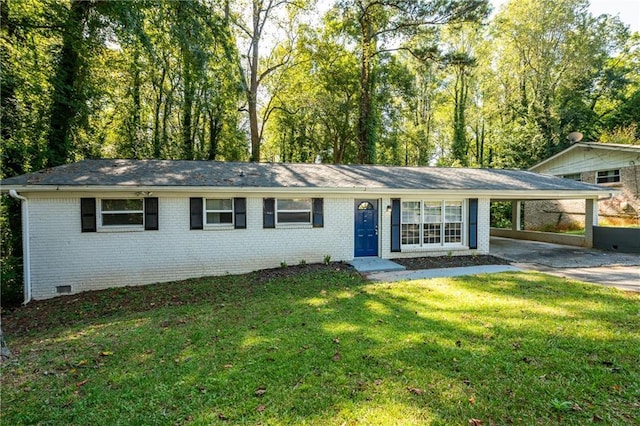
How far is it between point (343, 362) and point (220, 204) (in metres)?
6.98

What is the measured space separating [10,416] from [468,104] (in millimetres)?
34116

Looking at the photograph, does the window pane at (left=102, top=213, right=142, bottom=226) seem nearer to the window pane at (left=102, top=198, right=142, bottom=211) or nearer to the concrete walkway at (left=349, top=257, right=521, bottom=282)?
the window pane at (left=102, top=198, right=142, bottom=211)

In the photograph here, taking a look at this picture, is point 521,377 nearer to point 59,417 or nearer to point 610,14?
point 59,417

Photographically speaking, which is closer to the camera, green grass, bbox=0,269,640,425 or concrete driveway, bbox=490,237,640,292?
green grass, bbox=0,269,640,425

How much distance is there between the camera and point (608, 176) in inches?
685

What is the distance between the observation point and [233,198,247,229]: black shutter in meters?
9.56

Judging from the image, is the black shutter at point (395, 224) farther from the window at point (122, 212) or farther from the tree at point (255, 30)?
the tree at point (255, 30)

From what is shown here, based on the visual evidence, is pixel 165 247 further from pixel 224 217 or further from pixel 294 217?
pixel 294 217

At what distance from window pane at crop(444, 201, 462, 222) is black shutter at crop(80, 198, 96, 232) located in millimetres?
11295

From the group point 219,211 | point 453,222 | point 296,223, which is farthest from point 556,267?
point 219,211

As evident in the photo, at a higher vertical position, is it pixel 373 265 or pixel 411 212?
pixel 411 212

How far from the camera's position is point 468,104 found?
2969cm

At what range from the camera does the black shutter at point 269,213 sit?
9805 mm

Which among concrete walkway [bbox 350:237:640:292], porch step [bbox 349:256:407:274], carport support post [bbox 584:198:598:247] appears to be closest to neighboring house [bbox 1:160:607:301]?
porch step [bbox 349:256:407:274]
